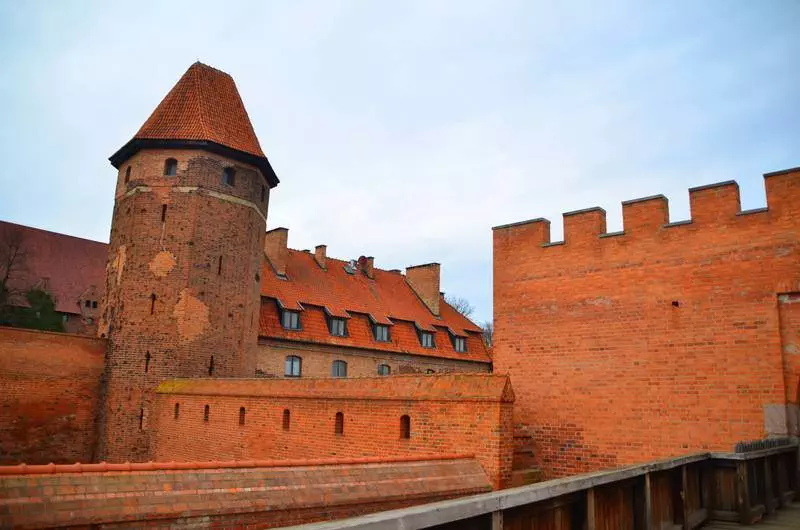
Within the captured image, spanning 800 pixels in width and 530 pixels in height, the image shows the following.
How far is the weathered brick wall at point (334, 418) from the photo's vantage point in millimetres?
9906

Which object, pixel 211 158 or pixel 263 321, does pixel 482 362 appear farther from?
pixel 211 158

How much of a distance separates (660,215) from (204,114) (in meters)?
17.5

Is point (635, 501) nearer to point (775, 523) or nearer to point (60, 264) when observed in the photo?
point (775, 523)

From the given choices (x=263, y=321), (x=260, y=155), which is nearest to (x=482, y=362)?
(x=263, y=321)

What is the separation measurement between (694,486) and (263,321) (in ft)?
68.9

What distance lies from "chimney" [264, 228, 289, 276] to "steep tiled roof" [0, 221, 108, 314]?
15518 mm

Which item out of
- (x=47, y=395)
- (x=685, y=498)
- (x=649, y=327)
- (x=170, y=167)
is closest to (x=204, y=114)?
(x=170, y=167)

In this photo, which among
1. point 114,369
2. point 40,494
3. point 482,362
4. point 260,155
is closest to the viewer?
point 40,494

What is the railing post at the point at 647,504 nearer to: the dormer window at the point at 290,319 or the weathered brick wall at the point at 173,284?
the weathered brick wall at the point at 173,284

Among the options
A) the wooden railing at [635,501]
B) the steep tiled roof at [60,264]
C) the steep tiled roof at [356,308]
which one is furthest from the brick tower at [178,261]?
the steep tiled roof at [60,264]

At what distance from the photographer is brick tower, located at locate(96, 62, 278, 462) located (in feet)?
66.7

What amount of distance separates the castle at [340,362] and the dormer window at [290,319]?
0.08 m

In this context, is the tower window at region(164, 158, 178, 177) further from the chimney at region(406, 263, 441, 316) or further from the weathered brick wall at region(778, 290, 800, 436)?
the weathered brick wall at region(778, 290, 800, 436)

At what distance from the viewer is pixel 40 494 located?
18.0 ft
